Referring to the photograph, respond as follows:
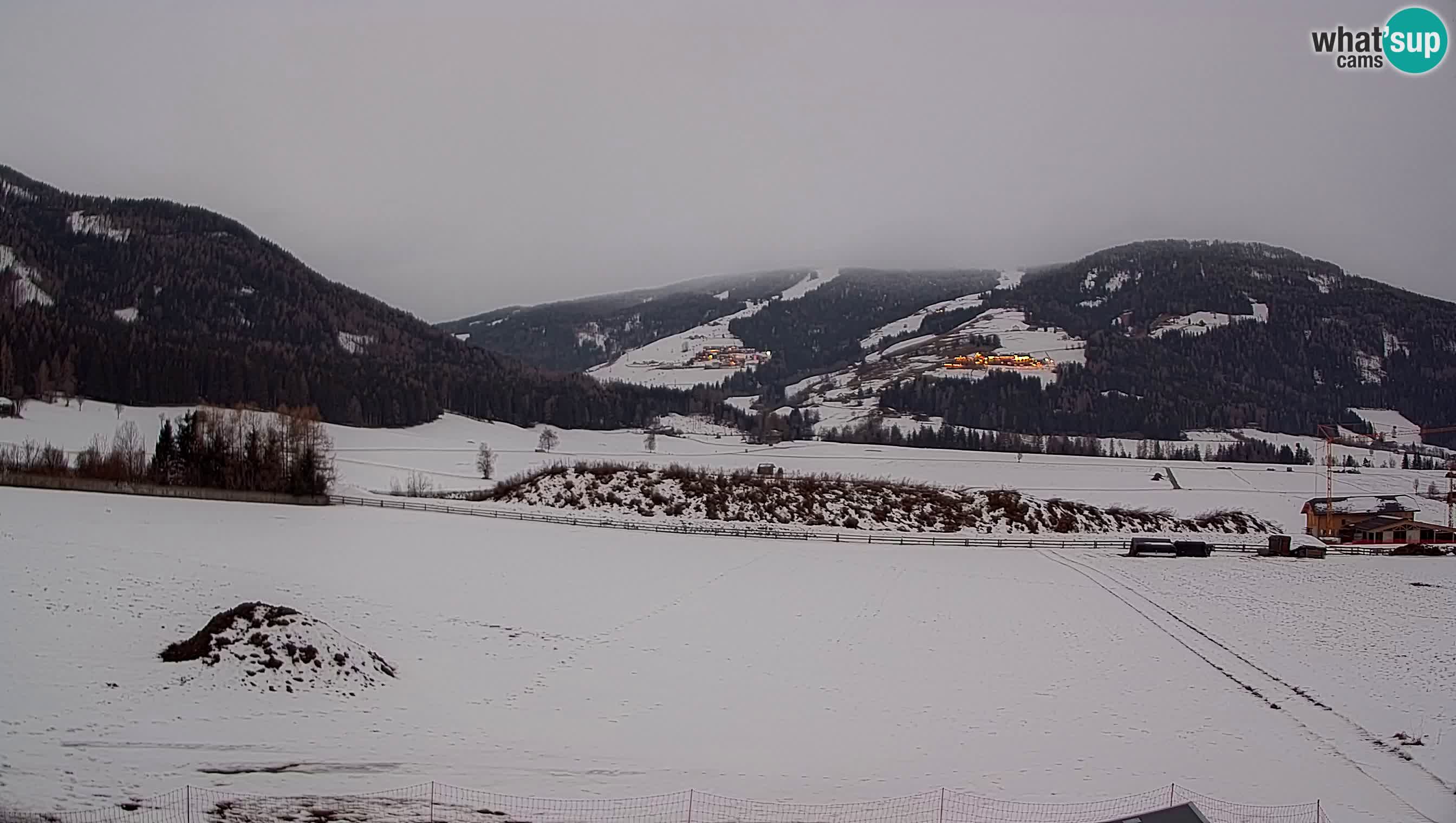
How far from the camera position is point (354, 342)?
497ft

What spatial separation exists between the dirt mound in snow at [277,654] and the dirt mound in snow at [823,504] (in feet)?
117

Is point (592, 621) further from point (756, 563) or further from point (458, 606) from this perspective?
point (756, 563)

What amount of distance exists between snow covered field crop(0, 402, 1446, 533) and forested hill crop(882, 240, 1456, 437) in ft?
148

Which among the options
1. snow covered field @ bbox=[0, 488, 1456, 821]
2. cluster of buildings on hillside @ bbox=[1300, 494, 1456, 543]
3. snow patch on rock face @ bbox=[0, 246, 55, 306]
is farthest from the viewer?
snow patch on rock face @ bbox=[0, 246, 55, 306]

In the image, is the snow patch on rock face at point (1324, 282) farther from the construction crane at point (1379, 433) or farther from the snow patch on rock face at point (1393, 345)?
the construction crane at point (1379, 433)

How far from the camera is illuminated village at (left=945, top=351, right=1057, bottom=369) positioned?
172m

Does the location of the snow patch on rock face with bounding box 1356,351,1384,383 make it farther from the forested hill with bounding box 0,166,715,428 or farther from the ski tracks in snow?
the ski tracks in snow

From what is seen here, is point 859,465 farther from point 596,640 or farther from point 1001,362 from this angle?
point 1001,362

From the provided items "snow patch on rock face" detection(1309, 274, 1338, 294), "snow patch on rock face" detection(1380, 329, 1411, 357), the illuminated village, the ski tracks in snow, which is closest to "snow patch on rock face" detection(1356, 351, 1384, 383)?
"snow patch on rock face" detection(1380, 329, 1411, 357)

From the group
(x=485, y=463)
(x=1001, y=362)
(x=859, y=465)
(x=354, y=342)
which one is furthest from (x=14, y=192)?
(x=1001, y=362)

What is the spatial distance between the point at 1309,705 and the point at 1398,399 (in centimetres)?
14778

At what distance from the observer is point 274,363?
344 ft

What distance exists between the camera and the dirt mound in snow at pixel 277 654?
1602 centimetres

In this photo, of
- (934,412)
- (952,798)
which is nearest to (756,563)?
(952,798)
